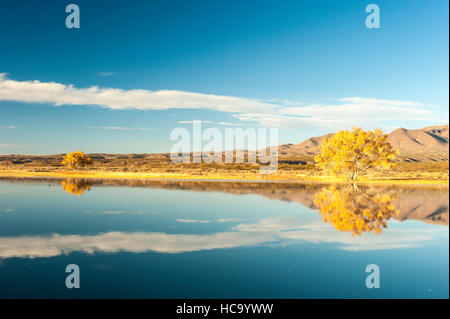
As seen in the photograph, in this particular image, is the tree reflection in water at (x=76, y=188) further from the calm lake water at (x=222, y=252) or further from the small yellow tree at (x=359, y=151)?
the small yellow tree at (x=359, y=151)

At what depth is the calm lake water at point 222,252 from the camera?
791cm

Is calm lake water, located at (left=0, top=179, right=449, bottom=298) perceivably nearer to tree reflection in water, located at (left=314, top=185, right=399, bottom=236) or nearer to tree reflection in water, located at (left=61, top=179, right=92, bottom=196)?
tree reflection in water, located at (left=314, top=185, right=399, bottom=236)

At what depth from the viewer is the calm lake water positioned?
791cm

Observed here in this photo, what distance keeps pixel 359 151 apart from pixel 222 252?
4481 cm

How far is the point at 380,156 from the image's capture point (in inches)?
1939

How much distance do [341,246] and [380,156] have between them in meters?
42.5

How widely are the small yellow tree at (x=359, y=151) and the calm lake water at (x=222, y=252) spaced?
1203 inches

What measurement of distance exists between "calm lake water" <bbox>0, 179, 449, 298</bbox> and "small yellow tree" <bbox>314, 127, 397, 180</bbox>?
30559 millimetres

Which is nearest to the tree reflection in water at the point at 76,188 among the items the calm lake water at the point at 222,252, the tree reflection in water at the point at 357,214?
the calm lake water at the point at 222,252

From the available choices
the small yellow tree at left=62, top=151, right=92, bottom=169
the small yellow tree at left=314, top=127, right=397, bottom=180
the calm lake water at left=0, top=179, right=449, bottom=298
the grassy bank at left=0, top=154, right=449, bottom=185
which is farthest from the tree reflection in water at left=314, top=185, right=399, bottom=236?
the small yellow tree at left=62, top=151, right=92, bottom=169

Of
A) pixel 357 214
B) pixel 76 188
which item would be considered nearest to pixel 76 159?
pixel 76 188

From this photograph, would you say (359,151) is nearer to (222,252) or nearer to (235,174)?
(235,174)
